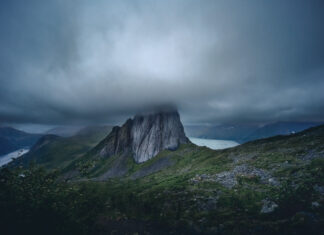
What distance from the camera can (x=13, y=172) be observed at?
15742 mm

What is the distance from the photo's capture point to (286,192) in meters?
36.2

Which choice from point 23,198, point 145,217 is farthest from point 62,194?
point 145,217

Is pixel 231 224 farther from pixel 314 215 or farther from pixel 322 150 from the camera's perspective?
pixel 322 150

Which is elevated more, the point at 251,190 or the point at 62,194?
the point at 62,194

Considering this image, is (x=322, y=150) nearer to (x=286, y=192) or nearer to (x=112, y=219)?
(x=286, y=192)

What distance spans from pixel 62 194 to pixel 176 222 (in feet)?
104

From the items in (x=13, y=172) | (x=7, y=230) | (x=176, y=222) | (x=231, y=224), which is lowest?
(x=176, y=222)

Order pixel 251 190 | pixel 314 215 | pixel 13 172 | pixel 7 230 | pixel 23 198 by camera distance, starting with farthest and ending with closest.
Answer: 1. pixel 251 190
2. pixel 314 215
3. pixel 13 172
4. pixel 23 198
5. pixel 7 230

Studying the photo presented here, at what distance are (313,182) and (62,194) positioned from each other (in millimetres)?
52780

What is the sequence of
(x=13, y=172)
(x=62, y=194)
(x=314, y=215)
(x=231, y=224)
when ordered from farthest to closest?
(x=231, y=224), (x=314, y=215), (x=62, y=194), (x=13, y=172)

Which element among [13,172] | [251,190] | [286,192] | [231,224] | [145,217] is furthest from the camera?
[145,217]

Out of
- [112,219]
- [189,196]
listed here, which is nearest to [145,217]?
[112,219]

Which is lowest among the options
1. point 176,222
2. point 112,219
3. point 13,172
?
point 112,219

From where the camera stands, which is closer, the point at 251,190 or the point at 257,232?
the point at 257,232
